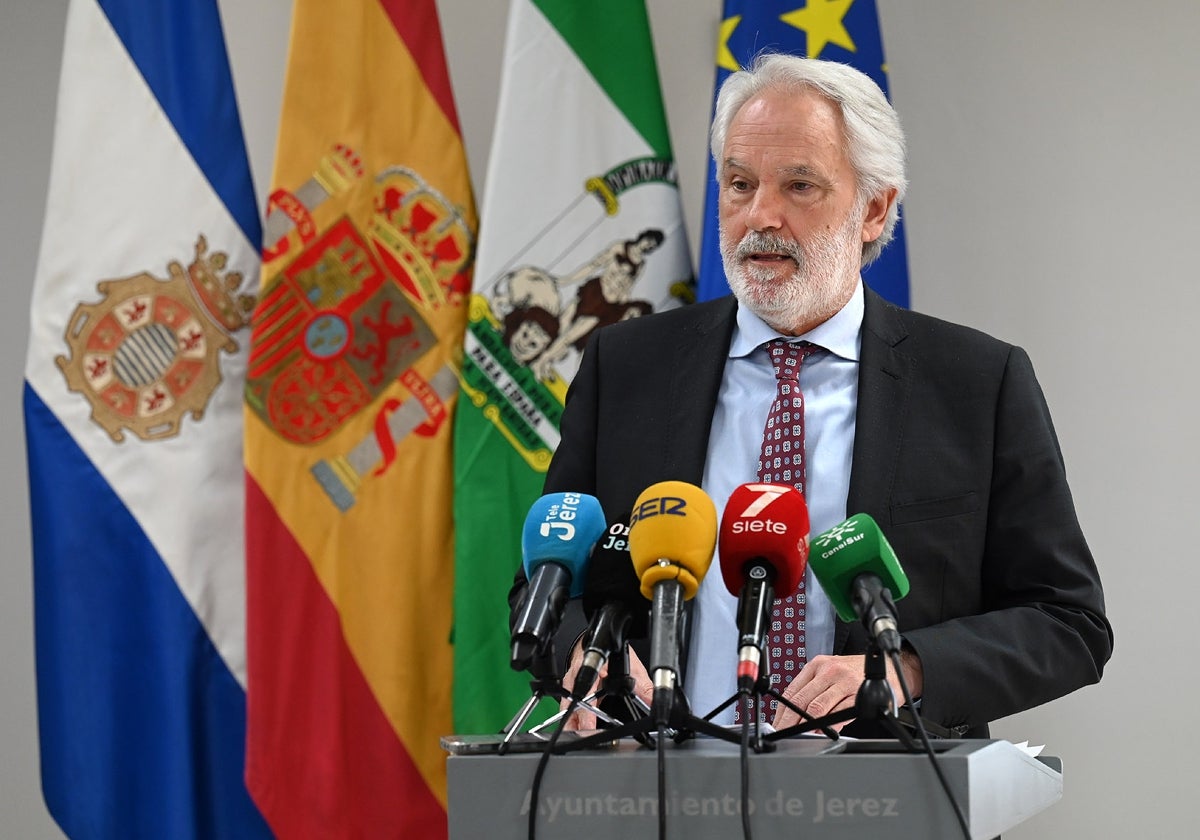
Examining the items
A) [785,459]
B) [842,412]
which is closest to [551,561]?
[785,459]

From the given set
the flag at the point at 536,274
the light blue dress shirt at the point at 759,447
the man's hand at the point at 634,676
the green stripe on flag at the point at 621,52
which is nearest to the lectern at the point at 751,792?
the man's hand at the point at 634,676

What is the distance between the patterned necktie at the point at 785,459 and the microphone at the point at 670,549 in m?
0.57

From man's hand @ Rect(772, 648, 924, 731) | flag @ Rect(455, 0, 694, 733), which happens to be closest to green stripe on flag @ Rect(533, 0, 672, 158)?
flag @ Rect(455, 0, 694, 733)

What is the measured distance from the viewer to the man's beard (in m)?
1.85

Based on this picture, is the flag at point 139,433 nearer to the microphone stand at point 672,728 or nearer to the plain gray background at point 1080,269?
the plain gray background at point 1080,269

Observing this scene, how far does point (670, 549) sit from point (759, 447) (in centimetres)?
81

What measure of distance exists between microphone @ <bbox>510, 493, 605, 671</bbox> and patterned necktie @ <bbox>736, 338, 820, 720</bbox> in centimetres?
53

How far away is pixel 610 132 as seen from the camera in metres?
2.87

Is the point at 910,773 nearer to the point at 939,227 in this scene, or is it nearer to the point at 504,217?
the point at 504,217

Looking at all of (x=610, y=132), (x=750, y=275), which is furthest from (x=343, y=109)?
(x=750, y=275)

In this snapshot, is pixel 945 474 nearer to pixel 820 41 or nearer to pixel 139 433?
pixel 820 41

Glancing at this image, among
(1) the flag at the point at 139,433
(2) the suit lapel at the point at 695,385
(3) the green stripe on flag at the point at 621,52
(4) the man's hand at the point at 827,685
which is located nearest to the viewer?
(4) the man's hand at the point at 827,685

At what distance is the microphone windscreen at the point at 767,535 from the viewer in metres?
1.07

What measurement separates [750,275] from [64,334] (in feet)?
5.34
